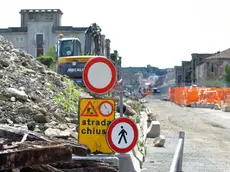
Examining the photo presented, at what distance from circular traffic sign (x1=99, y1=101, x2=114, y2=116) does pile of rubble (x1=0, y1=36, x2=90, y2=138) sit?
120cm

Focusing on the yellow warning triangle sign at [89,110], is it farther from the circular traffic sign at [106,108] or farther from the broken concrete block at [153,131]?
the broken concrete block at [153,131]

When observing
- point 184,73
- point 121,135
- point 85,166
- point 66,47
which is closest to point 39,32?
point 184,73

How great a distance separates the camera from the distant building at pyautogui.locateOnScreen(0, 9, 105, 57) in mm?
85488

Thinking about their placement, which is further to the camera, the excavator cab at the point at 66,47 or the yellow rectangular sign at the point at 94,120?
the excavator cab at the point at 66,47

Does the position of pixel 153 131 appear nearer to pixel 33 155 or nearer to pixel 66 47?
pixel 66 47

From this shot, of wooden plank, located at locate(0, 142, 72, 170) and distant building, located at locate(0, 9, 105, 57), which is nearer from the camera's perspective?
wooden plank, located at locate(0, 142, 72, 170)

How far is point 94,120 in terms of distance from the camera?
7.65 meters

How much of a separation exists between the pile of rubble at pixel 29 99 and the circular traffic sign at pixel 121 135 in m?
1.26

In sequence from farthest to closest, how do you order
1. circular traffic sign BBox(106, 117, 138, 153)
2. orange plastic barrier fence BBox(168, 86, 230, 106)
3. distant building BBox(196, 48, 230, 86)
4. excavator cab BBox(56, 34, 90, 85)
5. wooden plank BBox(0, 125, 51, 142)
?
distant building BBox(196, 48, 230, 86) < orange plastic barrier fence BBox(168, 86, 230, 106) < excavator cab BBox(56, 34, 90, 85) < circular traffic sign BBox(106, 117, 138, 153) < wooden plank BBox(0, 125, 51, 142)

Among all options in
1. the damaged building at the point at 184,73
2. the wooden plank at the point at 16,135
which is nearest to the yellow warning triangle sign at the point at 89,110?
the wooden plank at the point at 16,135

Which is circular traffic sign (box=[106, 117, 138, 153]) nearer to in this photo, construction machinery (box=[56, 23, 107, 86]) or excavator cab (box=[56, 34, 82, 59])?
construction machinery (box=[56, 23, 107, 86])

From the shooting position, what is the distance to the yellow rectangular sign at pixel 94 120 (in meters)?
7.59

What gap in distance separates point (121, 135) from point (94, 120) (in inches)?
17.8

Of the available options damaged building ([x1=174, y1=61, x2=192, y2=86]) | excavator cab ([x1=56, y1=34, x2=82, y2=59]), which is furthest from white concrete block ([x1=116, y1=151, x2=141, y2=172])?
damaged building ([x1=174, y1=61, x2=192, y2=86])
